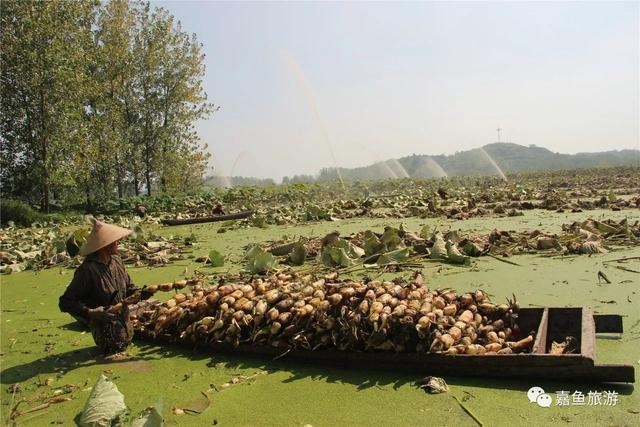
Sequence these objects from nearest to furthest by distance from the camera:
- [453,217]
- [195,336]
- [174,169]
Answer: [195,336] < [453,217] < [174,169]

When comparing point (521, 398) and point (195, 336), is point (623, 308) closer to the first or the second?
point (521, 398)

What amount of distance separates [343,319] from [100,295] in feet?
5.86

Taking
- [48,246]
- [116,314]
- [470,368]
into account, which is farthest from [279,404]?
[48,246]

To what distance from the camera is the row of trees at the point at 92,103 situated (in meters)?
15.8

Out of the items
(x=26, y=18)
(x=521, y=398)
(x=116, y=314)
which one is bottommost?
(x=521, y=398)

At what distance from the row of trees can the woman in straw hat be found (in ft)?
45.6

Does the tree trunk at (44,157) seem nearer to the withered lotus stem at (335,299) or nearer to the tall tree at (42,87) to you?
the tall tree at (42,87)

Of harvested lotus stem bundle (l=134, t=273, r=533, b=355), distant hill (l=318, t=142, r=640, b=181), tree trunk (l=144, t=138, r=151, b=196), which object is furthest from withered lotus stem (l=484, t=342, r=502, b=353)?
distant hill (l=318, t=142, r=640, b=181)

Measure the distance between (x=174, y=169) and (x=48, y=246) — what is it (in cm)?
1539

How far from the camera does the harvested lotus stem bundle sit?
3.18m

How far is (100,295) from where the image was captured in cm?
391

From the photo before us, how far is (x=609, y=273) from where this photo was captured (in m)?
5.07

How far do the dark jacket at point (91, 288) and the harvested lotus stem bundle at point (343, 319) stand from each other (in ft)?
1.04

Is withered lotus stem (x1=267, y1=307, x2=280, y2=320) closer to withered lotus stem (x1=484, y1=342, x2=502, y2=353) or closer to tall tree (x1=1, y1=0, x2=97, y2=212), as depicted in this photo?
withered lotus stem (x1=484, y1=342, x2=502, y2=353)
